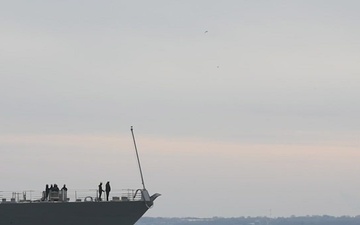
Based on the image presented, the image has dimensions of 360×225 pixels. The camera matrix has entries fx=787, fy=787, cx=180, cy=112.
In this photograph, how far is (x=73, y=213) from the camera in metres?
35.7

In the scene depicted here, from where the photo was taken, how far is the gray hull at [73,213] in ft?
114

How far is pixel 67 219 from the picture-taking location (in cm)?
3572

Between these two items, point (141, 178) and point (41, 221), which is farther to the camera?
point (141, 178)

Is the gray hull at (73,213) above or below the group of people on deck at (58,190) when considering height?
below

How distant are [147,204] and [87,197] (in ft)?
9.25

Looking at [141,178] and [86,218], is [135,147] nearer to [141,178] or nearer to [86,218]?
[141,178]

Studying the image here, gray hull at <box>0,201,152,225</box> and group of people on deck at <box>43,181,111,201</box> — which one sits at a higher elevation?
group of people on deck at <box>43,181,111,201</box>

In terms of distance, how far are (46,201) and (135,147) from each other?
4.95 metres

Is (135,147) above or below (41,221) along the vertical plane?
above

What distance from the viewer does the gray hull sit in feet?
114

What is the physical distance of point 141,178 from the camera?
3769cm

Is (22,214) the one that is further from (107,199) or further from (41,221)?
(107,199)

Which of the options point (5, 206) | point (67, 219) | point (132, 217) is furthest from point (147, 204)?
point (5, 206)

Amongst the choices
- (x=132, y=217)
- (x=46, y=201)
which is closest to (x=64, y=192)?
(x=46, y=201)
